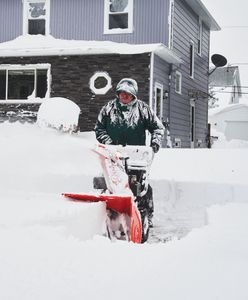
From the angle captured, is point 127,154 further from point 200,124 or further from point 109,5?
point 200,124

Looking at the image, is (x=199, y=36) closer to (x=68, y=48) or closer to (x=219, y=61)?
(x=219, y=61)

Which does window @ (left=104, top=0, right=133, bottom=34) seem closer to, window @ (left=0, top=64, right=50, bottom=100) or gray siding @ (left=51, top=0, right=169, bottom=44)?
gray siding @ (left=51, top=0, right=169, bottom=44)

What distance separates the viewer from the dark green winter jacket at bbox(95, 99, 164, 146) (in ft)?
17.7

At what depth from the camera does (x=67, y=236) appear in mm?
3395

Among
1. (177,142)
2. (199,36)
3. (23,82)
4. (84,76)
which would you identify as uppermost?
(199,36)

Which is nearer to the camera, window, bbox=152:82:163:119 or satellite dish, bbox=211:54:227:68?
window, bbox=152:82:163:119

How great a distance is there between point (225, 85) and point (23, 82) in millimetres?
35409

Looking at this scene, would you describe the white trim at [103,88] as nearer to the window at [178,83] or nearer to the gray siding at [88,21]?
the gray siding at [88,21]

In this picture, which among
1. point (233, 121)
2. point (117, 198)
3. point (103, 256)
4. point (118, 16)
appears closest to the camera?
point (103, 256)

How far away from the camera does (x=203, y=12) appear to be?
20781mm

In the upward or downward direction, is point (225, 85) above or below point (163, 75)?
above

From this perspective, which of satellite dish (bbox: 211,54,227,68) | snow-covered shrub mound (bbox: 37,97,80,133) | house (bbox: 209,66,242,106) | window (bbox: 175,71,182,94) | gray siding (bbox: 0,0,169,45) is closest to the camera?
snow-covered shrub mound (bbox: 37,97,80,133)

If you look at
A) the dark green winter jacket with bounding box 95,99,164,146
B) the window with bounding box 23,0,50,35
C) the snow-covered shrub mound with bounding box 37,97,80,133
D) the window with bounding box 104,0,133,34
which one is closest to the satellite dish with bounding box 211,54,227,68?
the window with bounding box 104,0,133,34

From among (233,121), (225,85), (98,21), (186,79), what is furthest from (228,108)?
(98,21)
